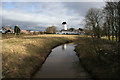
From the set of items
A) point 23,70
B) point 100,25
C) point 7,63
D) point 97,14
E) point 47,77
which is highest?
point 97,14

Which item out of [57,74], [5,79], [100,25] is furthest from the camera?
[100,25]

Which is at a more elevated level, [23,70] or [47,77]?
[23,70]

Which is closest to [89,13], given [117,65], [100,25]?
[100,25]

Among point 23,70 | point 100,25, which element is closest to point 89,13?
point 100,25

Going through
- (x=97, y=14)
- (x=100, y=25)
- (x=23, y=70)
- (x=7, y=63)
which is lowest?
(x=23, y=70)

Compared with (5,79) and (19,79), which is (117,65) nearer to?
(19,79)

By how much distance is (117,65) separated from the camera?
9.41 meters

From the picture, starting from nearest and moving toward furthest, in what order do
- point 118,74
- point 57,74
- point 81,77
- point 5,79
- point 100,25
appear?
point 118,74 < point 5,79 < point 81,77 < point 57,74 < point 100,25

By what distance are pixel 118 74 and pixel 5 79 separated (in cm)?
1080

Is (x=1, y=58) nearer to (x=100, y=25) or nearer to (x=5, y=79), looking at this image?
(x=5, y=79)

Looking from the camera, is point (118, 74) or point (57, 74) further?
point (57, 74)

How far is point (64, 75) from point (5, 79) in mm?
6321

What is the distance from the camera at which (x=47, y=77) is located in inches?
413

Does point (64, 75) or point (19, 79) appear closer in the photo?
point (19, 79)
